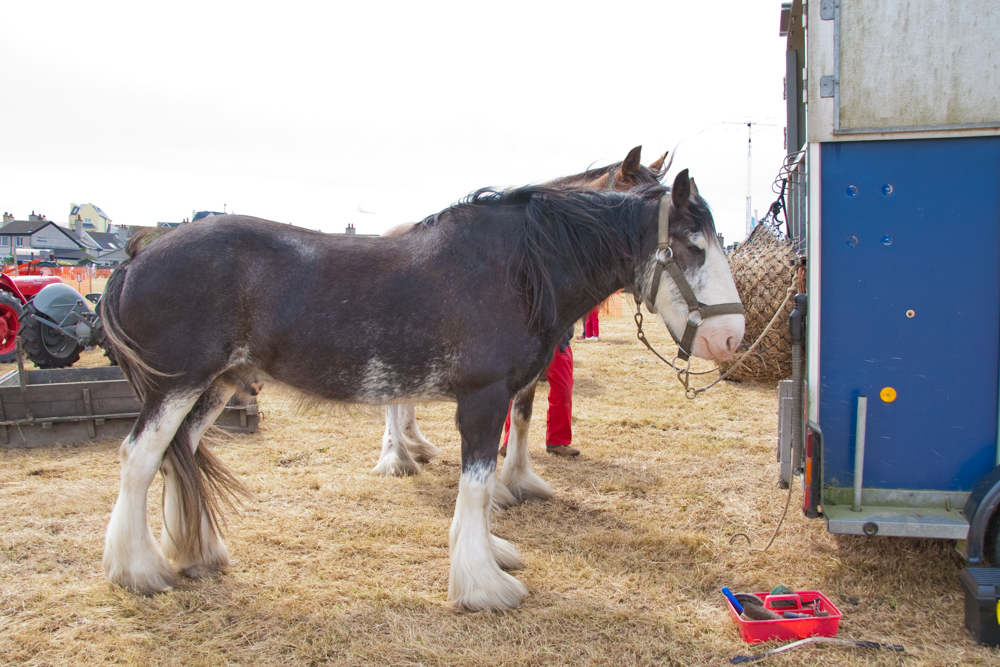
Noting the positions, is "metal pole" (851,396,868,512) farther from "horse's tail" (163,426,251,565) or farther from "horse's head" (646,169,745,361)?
"horse's tail" (163,426,251,565)

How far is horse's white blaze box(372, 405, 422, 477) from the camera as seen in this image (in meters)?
5.17

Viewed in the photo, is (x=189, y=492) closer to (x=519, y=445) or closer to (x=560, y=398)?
(x=519, y=445)

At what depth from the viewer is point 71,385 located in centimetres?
580

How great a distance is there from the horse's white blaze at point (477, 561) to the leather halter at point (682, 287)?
1.22m

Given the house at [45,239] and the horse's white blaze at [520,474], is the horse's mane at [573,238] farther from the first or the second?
the house at [45,239]

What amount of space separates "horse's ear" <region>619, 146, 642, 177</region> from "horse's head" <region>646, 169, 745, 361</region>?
1173 millimetres

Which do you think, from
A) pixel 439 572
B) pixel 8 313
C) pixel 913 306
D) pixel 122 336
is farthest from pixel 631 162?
pixel 8 313

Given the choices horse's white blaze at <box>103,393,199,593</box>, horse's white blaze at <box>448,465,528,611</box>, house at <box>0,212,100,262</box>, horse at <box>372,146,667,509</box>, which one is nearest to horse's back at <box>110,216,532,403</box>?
horse's white blaze at <box>103,393,199,593</box>

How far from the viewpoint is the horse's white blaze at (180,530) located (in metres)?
3.43

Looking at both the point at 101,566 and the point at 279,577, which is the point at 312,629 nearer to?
the point at 279,577

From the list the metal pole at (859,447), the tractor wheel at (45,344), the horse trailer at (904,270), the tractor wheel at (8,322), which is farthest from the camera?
the tractor wheel at (8,322)

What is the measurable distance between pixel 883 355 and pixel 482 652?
2.31 metres

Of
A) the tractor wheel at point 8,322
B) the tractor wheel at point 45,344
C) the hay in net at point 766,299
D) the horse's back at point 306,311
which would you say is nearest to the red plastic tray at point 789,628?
the horse's back at point 306,311

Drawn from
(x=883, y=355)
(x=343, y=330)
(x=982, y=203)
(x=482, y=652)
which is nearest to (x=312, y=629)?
(x=482, y=652)
